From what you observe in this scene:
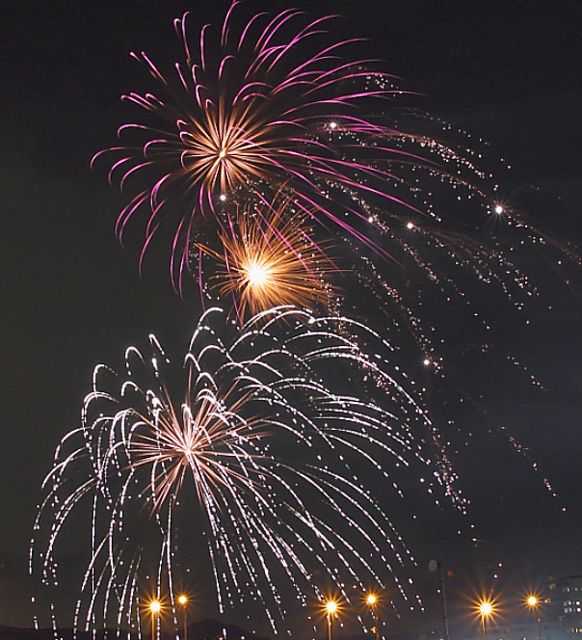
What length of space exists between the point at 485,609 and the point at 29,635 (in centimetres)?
10077

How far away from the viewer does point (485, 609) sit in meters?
68.1

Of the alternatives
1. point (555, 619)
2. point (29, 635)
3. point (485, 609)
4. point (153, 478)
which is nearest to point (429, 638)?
point (555, 619)

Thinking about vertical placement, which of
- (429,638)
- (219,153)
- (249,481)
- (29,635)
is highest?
(29,635)

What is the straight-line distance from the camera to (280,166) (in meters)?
29.6

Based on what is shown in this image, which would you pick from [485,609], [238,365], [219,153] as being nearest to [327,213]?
[219,153]

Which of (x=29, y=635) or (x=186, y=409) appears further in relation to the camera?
(x=29, y=635)

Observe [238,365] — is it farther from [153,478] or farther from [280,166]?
[280,166]

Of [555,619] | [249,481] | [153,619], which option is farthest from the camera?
[555,619]

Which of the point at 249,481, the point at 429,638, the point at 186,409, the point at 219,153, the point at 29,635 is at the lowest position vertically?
the point at 249,481

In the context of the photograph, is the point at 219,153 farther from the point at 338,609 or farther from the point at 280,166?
the point at 338,609

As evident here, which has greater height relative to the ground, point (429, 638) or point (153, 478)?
point (429, 638)

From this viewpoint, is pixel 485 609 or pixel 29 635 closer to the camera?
pixel 485 609

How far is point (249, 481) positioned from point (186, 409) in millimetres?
3389

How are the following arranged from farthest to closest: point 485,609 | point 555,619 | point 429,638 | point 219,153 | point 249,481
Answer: point 555,619, point 429,638, point 485,609, point 249,481, point 219,153
